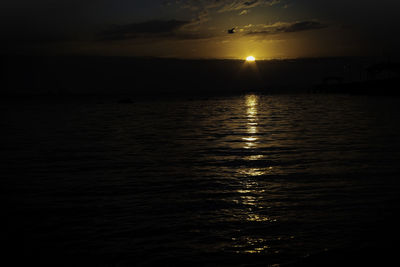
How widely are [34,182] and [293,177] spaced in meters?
9.79

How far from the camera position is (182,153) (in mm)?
21312

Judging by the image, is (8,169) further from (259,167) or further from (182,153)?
(259,167)

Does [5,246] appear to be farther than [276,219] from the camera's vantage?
No

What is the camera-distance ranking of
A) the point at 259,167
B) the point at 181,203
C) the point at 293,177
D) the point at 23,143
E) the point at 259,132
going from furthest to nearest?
1. the point at 259,132
2. the point at 23,143
3. the point at 259,167
4. the point at 293,177
5. the point at 181,203

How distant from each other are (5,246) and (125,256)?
2.80 m

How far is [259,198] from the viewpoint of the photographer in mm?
11586

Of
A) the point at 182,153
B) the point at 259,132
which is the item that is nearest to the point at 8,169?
the point at 182,153

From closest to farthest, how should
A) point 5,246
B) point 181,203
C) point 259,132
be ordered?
point 5,246 → point 181,203 → point 259,132

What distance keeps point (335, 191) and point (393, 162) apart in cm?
631

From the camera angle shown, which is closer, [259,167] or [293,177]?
[293,177]

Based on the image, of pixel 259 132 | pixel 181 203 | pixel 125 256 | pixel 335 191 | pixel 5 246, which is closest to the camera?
pixel 125 256

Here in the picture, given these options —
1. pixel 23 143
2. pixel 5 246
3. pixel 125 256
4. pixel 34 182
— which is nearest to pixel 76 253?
pixel 125 256

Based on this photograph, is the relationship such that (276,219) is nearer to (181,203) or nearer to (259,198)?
(259,198)

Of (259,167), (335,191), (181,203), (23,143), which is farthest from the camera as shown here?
(23,143)
